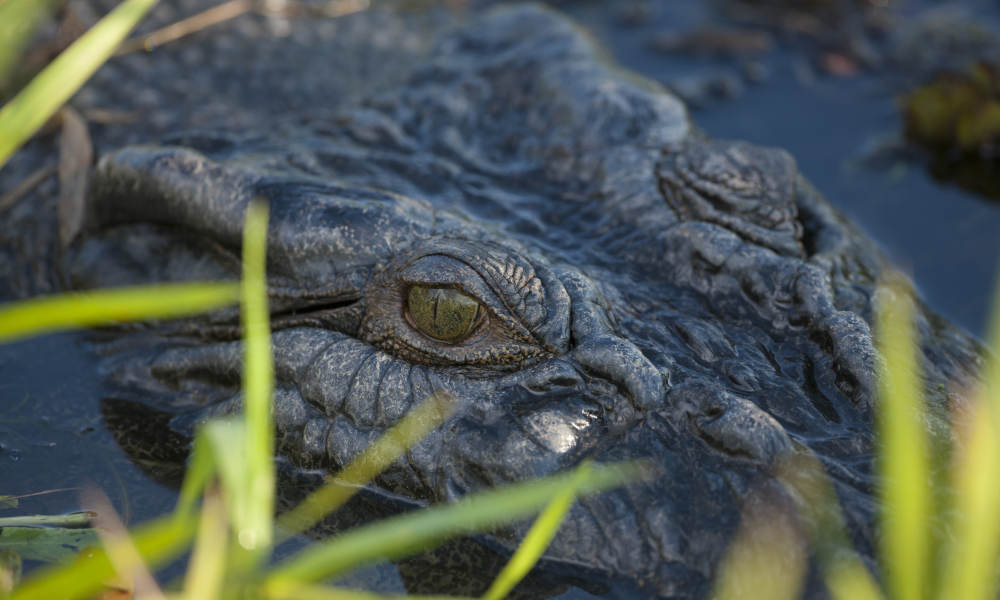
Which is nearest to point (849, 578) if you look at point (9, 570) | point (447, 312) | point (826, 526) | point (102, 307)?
point (826, 526)

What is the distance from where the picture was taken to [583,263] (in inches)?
105

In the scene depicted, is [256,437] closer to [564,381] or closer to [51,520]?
[564,381]

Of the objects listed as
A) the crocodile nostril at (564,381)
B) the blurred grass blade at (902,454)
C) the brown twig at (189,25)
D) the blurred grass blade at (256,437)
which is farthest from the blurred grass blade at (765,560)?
the brown twig at (189,25)

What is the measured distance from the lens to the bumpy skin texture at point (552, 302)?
6.97 feet

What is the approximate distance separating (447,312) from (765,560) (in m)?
0.95

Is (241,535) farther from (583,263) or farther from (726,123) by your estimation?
(726,123)

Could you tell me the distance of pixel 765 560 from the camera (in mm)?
1946

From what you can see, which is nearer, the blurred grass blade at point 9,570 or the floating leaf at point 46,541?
the blurred grass blade at point 9,570

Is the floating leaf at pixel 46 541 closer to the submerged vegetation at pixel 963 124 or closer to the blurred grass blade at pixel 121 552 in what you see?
the blurred grass blade at pixel 121 552

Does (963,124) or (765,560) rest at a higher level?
(963,124)

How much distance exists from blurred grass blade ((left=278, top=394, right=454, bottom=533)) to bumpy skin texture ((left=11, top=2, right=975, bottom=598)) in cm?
3

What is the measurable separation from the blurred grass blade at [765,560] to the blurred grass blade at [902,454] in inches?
7.2

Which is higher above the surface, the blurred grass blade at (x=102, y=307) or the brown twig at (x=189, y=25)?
the brown twig at (x=189, y=25)

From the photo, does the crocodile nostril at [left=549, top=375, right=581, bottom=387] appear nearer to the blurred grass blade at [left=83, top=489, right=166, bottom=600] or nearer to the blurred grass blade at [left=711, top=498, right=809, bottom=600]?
the blurred grass blade at [left=711, top=498, right=809, bottom=600]
